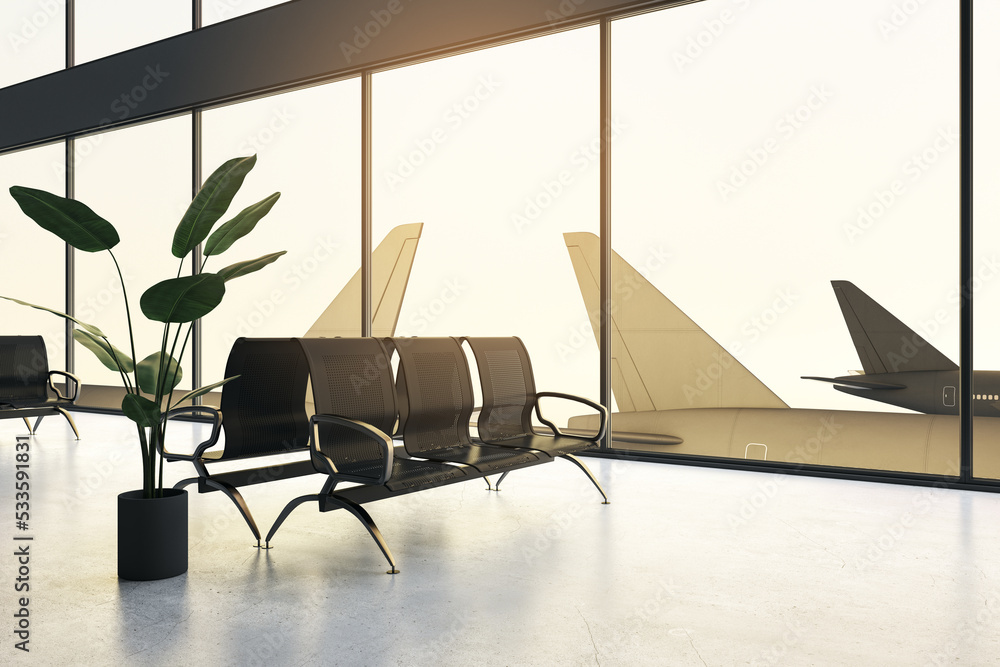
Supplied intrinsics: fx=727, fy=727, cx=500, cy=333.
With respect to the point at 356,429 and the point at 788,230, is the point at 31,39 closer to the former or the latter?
the point at 356,429

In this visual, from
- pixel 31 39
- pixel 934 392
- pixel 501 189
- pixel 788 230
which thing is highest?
pixel 31 39

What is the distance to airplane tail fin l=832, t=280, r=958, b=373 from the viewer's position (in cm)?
457

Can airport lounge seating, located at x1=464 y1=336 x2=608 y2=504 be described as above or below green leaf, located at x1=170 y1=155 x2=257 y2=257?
below

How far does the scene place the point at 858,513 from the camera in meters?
3.89

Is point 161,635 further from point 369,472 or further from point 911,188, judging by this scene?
point 911,188

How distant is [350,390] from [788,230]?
3.27 m

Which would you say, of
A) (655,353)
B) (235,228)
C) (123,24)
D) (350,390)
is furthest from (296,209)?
(235,228)

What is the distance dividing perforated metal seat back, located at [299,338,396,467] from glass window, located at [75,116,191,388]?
5.14m

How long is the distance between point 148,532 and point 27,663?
2.39ft

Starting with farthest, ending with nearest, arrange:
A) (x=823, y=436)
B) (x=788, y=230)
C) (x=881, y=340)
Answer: (x=788, y=230)
(x=823, y=436)
(x=881, y=340)

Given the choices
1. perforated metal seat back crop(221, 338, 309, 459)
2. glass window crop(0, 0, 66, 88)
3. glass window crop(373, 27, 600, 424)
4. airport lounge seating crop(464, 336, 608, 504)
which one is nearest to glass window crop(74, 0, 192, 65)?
glass window crop(0, 0, 66, 88)

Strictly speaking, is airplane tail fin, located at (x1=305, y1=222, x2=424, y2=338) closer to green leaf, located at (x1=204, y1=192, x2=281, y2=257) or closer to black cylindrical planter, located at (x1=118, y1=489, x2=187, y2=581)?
green leaf, located at (x1=204, y1=192, x2=281, y2=257)

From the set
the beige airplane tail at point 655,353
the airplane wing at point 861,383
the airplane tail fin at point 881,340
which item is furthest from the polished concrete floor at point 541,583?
the beige airplane tail at point 655,353

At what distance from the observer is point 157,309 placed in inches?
106
